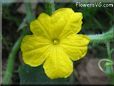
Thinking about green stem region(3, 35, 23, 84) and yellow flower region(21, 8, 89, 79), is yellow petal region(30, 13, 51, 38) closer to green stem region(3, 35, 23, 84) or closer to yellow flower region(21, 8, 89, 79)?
yellow flower region(21, 8, 89, 79)

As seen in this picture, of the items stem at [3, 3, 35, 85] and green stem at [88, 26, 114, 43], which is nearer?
green stem at [88, 26, 114, 43]

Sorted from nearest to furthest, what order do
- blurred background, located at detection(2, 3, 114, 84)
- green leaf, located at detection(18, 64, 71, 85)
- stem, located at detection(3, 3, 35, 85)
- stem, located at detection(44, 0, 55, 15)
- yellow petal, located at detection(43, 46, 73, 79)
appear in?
yellow petal, located at detection(43, 46, 73, 79)
stem, located at detection(44, 0, 55, 15)
green leaf, located at detection(18, 64, 71, 85)
stem, located at detection(3, 3, 35, 85)
blurred background, located at detection(2, 3, 114, 84)

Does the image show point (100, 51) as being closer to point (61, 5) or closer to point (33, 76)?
point (61, 5)

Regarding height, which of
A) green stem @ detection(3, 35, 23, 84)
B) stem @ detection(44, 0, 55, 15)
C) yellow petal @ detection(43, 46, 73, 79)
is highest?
stem @ detection(44, 0, 55, 15)

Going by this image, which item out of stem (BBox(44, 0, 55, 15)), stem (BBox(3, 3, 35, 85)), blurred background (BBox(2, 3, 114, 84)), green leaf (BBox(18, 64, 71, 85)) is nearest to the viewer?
stem (BBox(44, 0, 55, 15))

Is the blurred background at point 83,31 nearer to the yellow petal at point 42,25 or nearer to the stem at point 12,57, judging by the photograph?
the stem at point 12,57

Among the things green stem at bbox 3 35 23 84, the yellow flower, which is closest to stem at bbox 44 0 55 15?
the yellow flower
